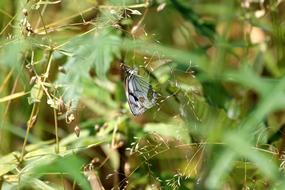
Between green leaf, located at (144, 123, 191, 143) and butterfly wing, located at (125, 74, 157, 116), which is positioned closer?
butterfly wing, located at (125, 74, 157, 116)

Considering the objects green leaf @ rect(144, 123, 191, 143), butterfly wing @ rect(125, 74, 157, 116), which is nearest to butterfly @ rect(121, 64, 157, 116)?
butterfly wing @ rect(125, 74, 157, 116)

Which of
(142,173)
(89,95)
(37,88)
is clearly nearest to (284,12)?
(89,95)

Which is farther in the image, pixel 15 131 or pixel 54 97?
pixel 15 131

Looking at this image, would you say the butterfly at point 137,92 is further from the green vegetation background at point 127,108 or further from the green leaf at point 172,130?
the green leaf at point 172,130

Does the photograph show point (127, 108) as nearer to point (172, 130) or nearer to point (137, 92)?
point (172, 130)

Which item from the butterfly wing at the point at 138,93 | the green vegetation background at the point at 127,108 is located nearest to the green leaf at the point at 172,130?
the green vegetation background at the point at 127,108

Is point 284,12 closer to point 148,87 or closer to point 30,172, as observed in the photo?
point 148,87

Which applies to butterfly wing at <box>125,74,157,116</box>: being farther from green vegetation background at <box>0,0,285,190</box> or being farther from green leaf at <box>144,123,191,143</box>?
green leaf at <box>144,123,191,143</box>

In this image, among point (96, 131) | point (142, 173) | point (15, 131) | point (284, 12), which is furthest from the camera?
point (284, 12)
